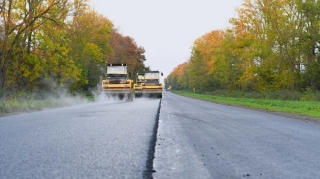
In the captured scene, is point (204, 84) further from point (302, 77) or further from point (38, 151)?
point (38, 151)

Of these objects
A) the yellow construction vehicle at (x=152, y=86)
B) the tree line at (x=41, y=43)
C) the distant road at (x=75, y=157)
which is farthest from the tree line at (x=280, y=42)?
the distant road at (x=75, y=157)

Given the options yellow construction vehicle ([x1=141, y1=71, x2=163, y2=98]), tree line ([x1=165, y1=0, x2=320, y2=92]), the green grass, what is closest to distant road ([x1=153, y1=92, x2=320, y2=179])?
the green grass

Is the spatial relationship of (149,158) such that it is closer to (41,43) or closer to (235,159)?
(235,159)

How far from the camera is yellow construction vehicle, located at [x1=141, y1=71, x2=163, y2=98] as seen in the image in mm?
46500

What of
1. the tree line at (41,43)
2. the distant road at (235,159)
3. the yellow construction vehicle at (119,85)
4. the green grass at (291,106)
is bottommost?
the green grass at (291,106)

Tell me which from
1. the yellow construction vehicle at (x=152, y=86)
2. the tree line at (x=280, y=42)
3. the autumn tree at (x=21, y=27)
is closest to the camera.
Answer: the autumn tree at (x=21, y=27)

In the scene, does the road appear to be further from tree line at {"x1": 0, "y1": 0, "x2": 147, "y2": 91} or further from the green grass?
tree line at {"x1": 0, "y1": 0, "x2": 147, "y2": 91}

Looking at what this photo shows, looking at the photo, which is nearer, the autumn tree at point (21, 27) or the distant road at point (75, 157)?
the distant road at point (75, 157)

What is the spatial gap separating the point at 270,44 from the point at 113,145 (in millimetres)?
40052

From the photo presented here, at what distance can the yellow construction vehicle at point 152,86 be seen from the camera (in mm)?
46500

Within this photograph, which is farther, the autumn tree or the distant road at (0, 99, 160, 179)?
the autumn tree

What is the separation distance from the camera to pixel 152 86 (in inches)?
1843

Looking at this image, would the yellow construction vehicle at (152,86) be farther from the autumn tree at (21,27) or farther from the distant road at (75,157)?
the distant road at (75,157)

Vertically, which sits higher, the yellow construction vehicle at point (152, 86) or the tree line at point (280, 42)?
the tree line at point (280, 42)
